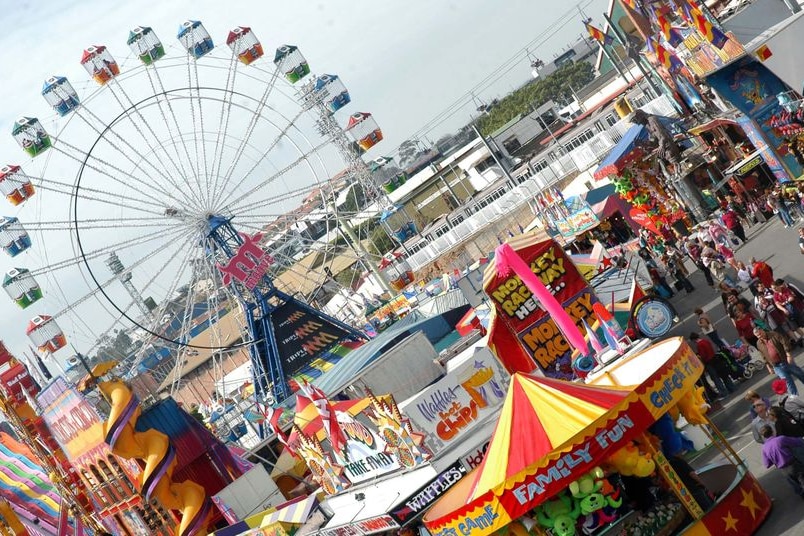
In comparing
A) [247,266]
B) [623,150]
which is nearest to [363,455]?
[623,150]

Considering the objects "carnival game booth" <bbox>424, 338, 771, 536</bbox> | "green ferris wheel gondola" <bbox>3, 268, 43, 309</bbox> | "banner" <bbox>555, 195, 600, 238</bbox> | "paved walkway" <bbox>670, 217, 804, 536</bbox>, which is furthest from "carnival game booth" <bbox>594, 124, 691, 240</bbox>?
"green ferris wheel gondola" <bbox>3, 268, 43, 309</bbox>

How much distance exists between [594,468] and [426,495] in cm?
350

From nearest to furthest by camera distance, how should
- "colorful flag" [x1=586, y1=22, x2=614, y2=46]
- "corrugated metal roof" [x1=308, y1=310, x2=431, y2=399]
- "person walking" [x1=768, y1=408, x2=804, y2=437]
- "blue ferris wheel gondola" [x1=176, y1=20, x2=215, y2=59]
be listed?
"person walking" [x1=768, y1=408, x2=804, y2=437]
"corrugated metal roof" [x1=308, y1=310, x2=431, y2=399]
"colorful flag" [x1=586, y1=22, x2=614, y2=46]
"blue ferris wheel gondola" [x1=176, y1=20, x2=215, y2=59]

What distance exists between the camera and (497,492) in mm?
10109

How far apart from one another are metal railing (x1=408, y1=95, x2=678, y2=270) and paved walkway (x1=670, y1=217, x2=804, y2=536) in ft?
50.5

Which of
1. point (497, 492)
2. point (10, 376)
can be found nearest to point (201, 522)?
point (10, 376)

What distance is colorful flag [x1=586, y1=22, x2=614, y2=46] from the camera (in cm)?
3166

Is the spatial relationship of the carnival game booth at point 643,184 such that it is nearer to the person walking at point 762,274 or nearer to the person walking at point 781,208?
the person walking at point 781,208

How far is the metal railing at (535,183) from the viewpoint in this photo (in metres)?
42.6

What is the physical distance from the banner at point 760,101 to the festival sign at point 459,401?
1150cm

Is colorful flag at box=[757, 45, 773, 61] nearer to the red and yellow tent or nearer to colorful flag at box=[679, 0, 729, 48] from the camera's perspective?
colorful flag at box=[679, 0, 729, 48]

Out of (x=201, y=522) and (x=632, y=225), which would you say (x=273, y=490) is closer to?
(x=201, y=522)

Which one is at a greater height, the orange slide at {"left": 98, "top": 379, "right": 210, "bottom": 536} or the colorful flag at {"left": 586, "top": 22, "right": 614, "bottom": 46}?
the colorful flag at {"left": 586, "top": 22, "right": 614, "bottom": 46}

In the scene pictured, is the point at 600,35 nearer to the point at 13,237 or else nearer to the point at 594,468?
the point at 13,237
